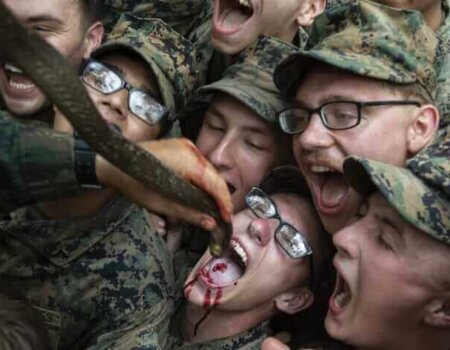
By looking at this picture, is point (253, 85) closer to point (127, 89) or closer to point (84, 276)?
point (127, 89)

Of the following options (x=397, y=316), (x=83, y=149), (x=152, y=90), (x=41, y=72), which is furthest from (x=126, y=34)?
(x=41, y=72)

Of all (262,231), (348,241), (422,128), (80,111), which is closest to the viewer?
(80,111)

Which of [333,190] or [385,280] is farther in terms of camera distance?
[333,190]

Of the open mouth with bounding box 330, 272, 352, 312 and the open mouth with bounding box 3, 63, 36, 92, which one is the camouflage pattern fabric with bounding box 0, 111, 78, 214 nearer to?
the open mouth with bounding box 330, 272, 352, 312

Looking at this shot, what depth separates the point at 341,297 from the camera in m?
2.03

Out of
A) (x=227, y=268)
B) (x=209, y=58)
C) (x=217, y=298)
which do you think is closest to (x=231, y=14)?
(x=209, y=58)

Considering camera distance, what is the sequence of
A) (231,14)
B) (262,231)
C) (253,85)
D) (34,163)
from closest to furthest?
(34,163) < (262,231) < (253,85) < (231,14)

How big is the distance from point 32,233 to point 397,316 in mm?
956

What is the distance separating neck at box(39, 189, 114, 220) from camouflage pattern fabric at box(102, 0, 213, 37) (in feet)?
2.87

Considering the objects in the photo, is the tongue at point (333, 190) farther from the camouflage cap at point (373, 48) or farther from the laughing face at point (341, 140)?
the camouflage cap at point (373, 48)

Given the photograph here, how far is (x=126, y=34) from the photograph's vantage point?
2576 mm

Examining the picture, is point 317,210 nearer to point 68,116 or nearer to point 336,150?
point 336,150

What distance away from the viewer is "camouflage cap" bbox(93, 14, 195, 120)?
248 centimetres

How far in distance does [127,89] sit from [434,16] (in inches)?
42.1
